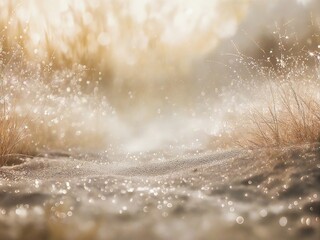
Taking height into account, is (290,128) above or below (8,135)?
below

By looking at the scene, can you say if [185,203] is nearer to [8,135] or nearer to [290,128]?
[290,128]

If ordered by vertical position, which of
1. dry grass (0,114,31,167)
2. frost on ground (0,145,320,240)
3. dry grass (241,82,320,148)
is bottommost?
frost on ground (0,145,320,240)

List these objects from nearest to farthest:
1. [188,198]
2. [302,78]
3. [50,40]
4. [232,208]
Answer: [232,208] < [188,198] < [302,78] < [50,40]

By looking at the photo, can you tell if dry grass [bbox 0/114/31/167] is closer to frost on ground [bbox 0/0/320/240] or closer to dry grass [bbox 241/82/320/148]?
frost on ground [bbox 0/0/320/240]

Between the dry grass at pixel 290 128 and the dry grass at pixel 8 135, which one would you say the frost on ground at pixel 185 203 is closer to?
the dry grass at pixel 290 128

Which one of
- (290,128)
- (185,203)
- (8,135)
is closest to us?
(185,203)

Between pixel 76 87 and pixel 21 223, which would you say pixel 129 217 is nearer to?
pixel 21 223

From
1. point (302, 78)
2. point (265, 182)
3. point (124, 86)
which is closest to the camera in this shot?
point (265, 182)

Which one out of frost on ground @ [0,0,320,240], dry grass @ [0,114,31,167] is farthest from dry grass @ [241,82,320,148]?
dry grass @ [0,114,31,167]

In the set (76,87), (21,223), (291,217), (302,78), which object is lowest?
(291,217)

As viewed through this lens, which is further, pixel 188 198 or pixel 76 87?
pixel 76 87

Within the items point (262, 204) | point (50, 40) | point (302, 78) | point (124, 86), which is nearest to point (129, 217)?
point (262, 204)
